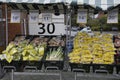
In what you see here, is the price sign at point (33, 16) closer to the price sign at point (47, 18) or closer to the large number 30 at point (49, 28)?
the price sign at point (47, 18)

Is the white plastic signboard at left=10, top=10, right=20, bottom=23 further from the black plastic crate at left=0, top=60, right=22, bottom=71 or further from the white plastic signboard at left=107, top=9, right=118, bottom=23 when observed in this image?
the white plastic signboard at left=107, top=9, right=118, bottom=23

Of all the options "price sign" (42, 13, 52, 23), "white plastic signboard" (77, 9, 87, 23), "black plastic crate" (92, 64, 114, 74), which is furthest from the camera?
"price sign" (42, 13, 52, 23)

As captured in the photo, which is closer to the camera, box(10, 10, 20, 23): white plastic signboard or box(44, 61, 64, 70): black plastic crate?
box(44, 61, 64, 70): black plastic crate

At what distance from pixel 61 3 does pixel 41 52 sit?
132cm

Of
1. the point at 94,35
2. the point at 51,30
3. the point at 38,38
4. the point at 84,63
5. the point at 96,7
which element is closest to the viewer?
the point at 96,7

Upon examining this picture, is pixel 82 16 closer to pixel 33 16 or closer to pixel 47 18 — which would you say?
pixel 47 18

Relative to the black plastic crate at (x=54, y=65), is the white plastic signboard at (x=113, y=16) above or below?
above

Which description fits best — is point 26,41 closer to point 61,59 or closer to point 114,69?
point 61,59

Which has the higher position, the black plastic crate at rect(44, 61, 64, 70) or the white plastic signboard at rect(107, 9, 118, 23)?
the white plastic signboard at rect(107, 9, 118, 23)

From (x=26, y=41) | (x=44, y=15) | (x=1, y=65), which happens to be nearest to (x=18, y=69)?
(x=1, y=65)

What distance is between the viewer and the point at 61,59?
6.78m

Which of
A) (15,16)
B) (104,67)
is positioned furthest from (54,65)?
(15,16)

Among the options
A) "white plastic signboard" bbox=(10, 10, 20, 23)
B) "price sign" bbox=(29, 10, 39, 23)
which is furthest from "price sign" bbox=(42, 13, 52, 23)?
"white plastic signboard" bbox=(10, 10, 20, 23)

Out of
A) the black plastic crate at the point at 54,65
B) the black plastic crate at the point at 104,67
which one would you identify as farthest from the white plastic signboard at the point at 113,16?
the black plastic crate at the point at 54,65
